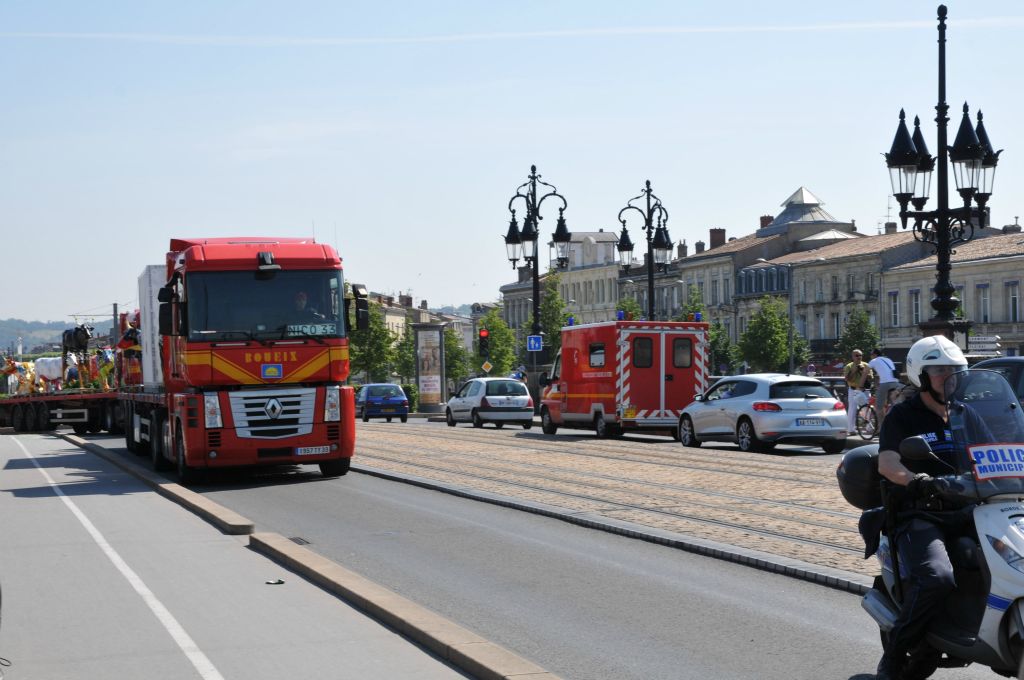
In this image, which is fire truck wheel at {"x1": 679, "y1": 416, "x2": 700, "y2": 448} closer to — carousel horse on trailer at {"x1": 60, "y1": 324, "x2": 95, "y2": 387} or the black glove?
carousel horse on trailer at {"x1": 60, "y1": 324, "x2": 95, "y2": 387}

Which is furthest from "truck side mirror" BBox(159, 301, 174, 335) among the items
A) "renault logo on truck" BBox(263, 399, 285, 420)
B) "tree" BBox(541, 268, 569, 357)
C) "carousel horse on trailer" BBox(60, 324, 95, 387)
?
"tree" BBox(541, 268, 569, 357)

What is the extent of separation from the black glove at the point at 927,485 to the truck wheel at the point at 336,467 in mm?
15746

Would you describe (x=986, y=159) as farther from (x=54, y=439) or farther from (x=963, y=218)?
(x=54, y=439)

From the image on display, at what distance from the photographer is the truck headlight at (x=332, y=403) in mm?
20391

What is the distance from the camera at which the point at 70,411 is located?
4238cm

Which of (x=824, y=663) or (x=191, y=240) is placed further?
(x=191, y=240)

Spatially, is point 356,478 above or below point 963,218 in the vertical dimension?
below

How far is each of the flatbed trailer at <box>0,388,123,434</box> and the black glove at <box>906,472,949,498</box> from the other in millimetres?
35776

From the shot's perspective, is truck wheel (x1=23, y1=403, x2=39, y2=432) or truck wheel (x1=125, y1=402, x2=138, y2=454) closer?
truck wheel (x1=125, y1=402, x2=138, y2=454)

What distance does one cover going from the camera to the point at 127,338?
1252 inches

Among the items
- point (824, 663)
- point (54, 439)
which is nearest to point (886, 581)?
point (824, 663)

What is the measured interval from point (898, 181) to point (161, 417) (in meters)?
12.4

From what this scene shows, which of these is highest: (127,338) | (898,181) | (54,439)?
(898,181)

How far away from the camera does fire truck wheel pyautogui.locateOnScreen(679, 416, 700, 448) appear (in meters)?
29.3
